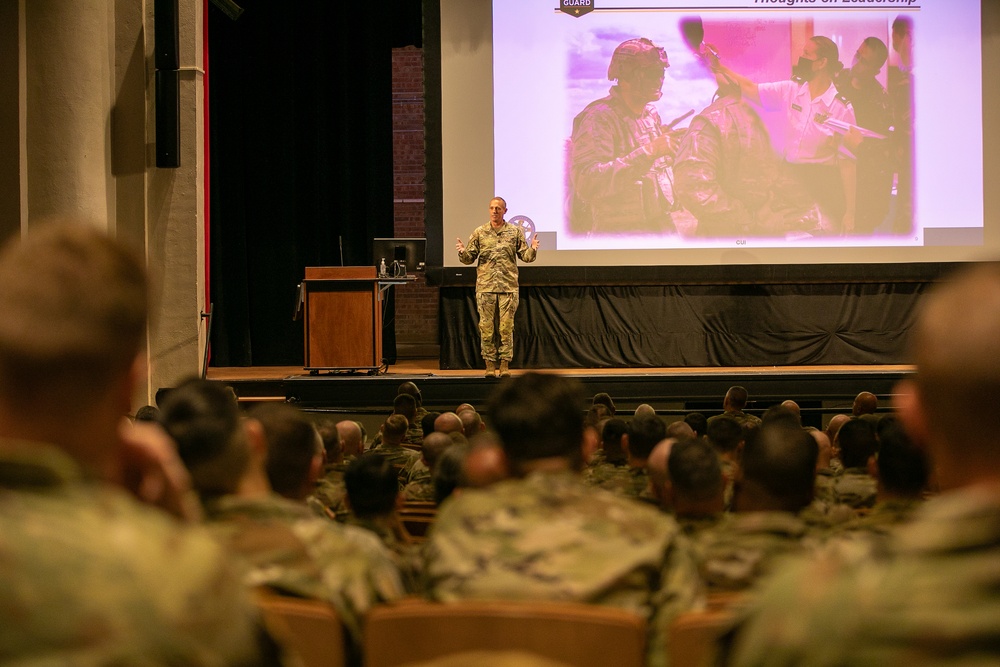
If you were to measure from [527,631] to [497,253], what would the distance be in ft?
21.9

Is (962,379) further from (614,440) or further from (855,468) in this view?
(614,440)

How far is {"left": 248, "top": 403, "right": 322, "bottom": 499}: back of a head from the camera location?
184 centimetres

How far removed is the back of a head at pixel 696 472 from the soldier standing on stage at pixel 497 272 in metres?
5.65

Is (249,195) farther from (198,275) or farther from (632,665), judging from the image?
(632,665)

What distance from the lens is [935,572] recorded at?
0.72 meters

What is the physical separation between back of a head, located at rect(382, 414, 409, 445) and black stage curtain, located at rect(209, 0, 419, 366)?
673 cm

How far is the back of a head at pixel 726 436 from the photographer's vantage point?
3.74m

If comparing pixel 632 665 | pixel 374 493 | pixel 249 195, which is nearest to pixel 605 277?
pixel 249 195

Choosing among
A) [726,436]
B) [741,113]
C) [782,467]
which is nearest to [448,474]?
[782,467]

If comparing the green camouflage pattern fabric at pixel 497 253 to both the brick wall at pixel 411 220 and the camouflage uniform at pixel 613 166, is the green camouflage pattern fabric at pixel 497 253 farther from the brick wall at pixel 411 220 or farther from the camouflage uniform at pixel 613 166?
the brick wall at pixel 411 220

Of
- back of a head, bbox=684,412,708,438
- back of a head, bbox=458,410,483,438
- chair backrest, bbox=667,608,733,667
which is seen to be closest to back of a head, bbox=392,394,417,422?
back of a head, bbox=458,410,483,438

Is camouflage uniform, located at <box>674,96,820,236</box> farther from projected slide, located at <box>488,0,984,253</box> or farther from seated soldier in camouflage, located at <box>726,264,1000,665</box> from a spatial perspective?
seated soldier in camouflage, located at <box>726,264,1000,665</box>

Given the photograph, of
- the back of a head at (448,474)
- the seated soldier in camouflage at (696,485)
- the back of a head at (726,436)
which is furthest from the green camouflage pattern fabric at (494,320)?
the seated soldier in camouflage at (696,485)

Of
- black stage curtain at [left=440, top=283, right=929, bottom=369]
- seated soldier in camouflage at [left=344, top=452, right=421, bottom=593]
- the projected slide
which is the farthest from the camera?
black stage curtain at [left=440, top=283, right=929, bottom=369]
